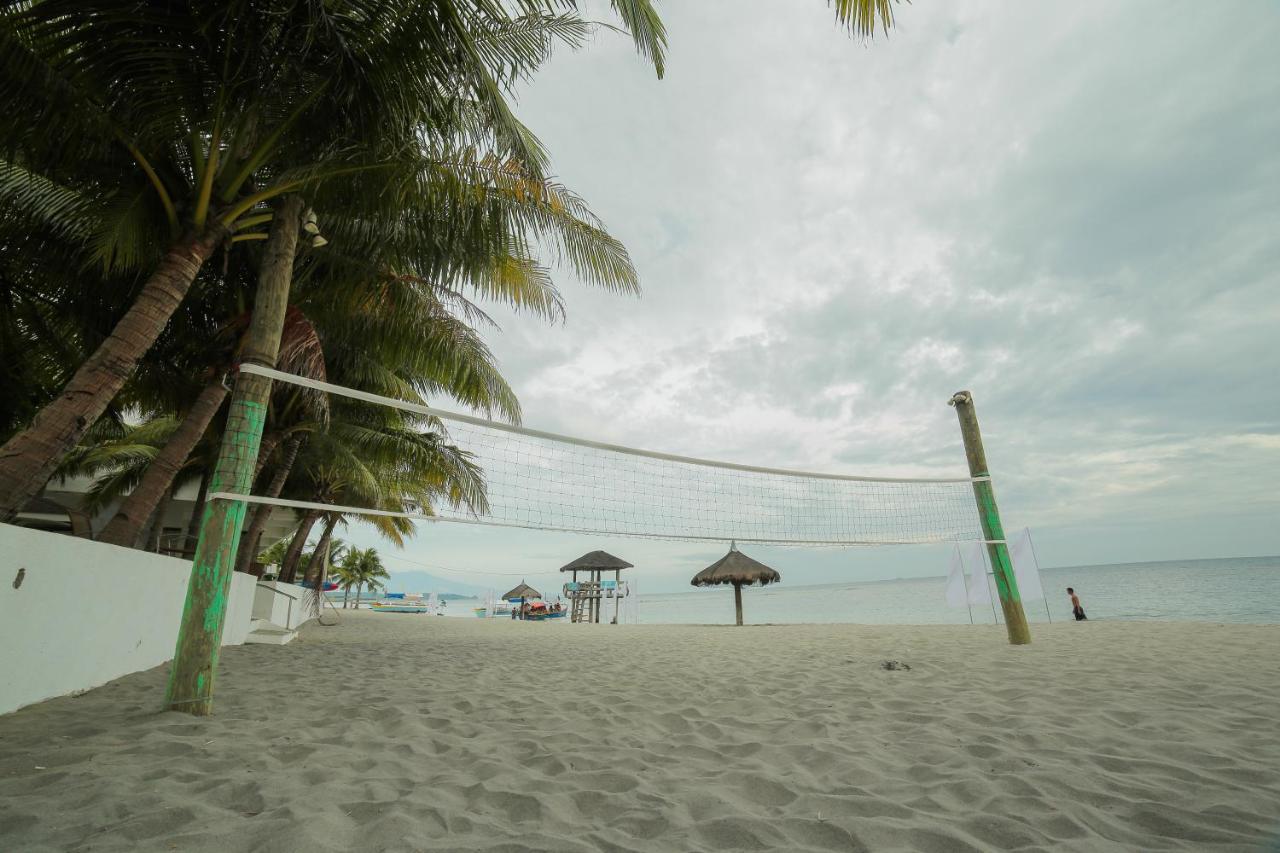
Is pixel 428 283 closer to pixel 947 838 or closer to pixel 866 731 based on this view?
pixel 866 731

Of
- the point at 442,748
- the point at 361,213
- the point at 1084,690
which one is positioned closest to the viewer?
the point at 442,748

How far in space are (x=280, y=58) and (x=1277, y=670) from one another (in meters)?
7.14

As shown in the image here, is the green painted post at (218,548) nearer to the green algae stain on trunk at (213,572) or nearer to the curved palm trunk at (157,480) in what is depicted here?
the green algae stain on trunk at (213,572)

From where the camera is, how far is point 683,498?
5.57 meters

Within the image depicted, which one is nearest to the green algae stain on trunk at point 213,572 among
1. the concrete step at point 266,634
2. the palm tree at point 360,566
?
the concrete step at point 266,634

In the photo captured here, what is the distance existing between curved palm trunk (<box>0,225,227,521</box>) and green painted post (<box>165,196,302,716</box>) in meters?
0.73

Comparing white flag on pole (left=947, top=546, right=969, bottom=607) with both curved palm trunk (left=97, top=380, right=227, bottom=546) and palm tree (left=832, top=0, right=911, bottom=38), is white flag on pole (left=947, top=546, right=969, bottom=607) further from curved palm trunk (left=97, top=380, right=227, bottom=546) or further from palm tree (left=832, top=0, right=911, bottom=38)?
curved palm trunk (left=97, top=380, right=227, bottom=546)

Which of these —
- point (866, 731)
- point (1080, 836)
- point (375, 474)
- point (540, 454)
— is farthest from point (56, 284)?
point (1080, 836)

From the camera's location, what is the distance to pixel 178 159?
15.3 feet

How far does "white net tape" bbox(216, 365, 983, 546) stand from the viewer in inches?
169

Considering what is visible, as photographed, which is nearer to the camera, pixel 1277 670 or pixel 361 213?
pixel 1277 670

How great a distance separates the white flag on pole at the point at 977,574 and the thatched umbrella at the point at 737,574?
4695mm

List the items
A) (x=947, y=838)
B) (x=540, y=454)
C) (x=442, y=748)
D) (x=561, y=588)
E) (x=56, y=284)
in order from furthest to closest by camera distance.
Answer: (x=561, y=588), (x=56, y=284), (x=540, y=454), (x=442, y=748), (x=947, y=838)

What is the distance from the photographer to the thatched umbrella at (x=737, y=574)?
1406 centimetres
